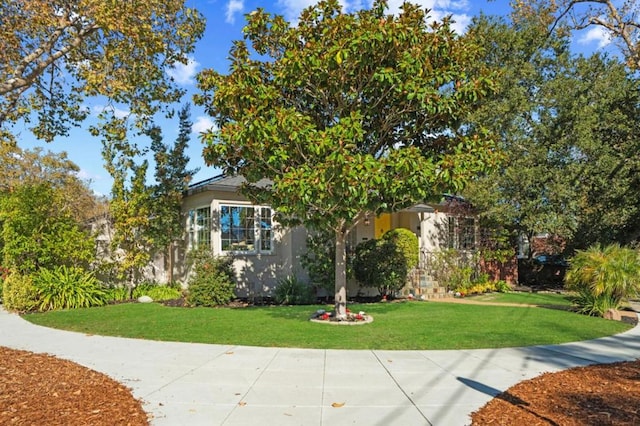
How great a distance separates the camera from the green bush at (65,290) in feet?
37.0

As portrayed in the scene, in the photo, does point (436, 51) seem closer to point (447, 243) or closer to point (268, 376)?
point (268, 376)

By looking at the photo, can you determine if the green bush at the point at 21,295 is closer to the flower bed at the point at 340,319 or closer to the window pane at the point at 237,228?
the window pane at the point at 237,228

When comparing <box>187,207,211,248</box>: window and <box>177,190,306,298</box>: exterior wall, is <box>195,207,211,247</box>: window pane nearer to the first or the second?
<box>187,207,211,248</box>: window

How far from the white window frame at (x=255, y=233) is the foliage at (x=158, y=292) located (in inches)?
86.6

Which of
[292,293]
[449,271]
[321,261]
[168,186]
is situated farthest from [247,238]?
[449,271]

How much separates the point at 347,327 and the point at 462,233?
34.1ft

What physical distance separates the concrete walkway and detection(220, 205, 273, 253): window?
5.78 metres

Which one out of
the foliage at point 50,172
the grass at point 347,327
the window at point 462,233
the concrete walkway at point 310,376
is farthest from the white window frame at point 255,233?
the foliage at point 50,172

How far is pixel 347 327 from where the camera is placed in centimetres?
877

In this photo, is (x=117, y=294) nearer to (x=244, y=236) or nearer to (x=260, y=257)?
(x=244, y=236)

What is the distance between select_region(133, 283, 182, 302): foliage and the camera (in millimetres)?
13453

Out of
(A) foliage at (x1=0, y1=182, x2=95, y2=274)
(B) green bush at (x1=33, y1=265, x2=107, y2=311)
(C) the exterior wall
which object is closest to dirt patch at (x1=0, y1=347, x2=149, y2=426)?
(B) green bush at (x1=33, y1=265, x2=107, y2=311)

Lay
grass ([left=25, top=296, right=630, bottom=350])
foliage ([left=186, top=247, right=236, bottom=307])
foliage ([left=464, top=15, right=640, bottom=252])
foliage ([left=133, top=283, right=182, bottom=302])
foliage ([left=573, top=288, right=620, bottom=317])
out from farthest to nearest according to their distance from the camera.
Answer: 1. foliage ([left=464, top=15, right=640, bottom=252])
2. foliage ([left=133, top=283, right=182, bottom=302])
3. foliage ([left=186, top=247, right=236, bottom=307])
4. foliage ([left=573, top=288, right=620, bottom=317])
5. grass ([left=25, top=296, right=630, bottom=350])

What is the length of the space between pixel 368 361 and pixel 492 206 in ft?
37.6
